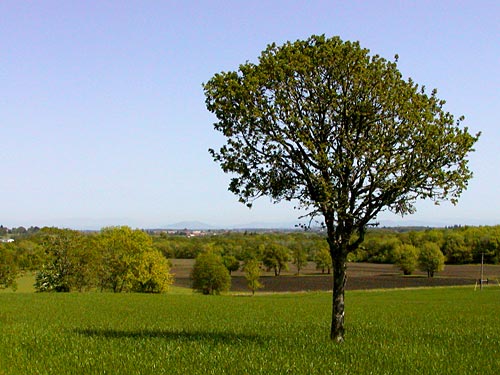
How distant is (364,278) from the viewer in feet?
398

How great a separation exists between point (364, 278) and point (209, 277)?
41.4m

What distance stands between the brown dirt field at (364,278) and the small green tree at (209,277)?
13031 millimetres

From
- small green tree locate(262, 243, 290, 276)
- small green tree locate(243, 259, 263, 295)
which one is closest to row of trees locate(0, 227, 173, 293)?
small green tree locate(243, 259, 263, 295)

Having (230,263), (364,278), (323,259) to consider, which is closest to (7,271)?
(230,263)

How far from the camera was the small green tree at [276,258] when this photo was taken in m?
140

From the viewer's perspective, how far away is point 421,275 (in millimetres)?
134375

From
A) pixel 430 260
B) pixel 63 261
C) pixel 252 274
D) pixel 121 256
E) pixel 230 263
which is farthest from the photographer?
pixel 230 263

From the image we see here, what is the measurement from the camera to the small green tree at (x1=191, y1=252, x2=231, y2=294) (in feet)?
318

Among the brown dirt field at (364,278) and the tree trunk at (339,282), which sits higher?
the tree trunk at (339,282)

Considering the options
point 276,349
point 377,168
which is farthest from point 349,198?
point 276,349

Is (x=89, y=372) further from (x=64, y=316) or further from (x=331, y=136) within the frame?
(x=64, y=316)

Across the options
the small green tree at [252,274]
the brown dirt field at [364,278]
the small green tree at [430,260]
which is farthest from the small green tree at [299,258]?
the small green tree at [252,274]

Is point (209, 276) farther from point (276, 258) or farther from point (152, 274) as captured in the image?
point (276, 258)

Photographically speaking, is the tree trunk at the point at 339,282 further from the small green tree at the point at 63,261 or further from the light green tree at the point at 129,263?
the light green tree at the point at 129,263
